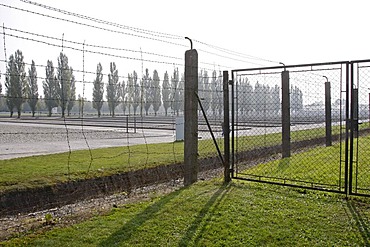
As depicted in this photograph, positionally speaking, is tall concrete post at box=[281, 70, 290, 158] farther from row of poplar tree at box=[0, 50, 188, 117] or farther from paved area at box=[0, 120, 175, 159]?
paved area at box=[0, 120, 175, 159]

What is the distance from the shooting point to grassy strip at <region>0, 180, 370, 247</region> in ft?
13.0

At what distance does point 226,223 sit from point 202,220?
33 centimetres

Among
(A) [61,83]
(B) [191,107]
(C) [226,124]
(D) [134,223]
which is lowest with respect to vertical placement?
(D) [134,223]

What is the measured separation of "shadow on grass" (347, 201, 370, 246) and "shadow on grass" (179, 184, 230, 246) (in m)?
1.80

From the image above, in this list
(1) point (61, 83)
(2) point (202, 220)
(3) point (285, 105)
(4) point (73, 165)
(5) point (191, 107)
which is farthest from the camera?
(3) point (285, 105)

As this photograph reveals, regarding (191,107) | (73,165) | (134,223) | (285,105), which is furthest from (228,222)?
(285,105)

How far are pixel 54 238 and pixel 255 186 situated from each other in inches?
147

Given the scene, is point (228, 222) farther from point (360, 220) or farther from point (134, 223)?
point (360, 220)

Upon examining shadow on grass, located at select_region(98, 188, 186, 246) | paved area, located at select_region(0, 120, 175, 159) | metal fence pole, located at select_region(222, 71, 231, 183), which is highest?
metal fence pole, located at select_region(222, 71, 231, 183)

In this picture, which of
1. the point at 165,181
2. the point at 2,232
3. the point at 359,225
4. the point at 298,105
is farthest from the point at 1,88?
the point at 298,105

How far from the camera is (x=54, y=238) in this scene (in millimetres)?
4105

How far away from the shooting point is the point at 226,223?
4.52 metres

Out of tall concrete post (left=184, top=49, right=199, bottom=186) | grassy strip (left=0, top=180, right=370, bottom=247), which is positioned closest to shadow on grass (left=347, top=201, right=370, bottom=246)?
grassy strip (left=0, top=180, right=370, bottom=247)

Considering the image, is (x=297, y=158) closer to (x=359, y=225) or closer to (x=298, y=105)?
(x=298, y=105)
